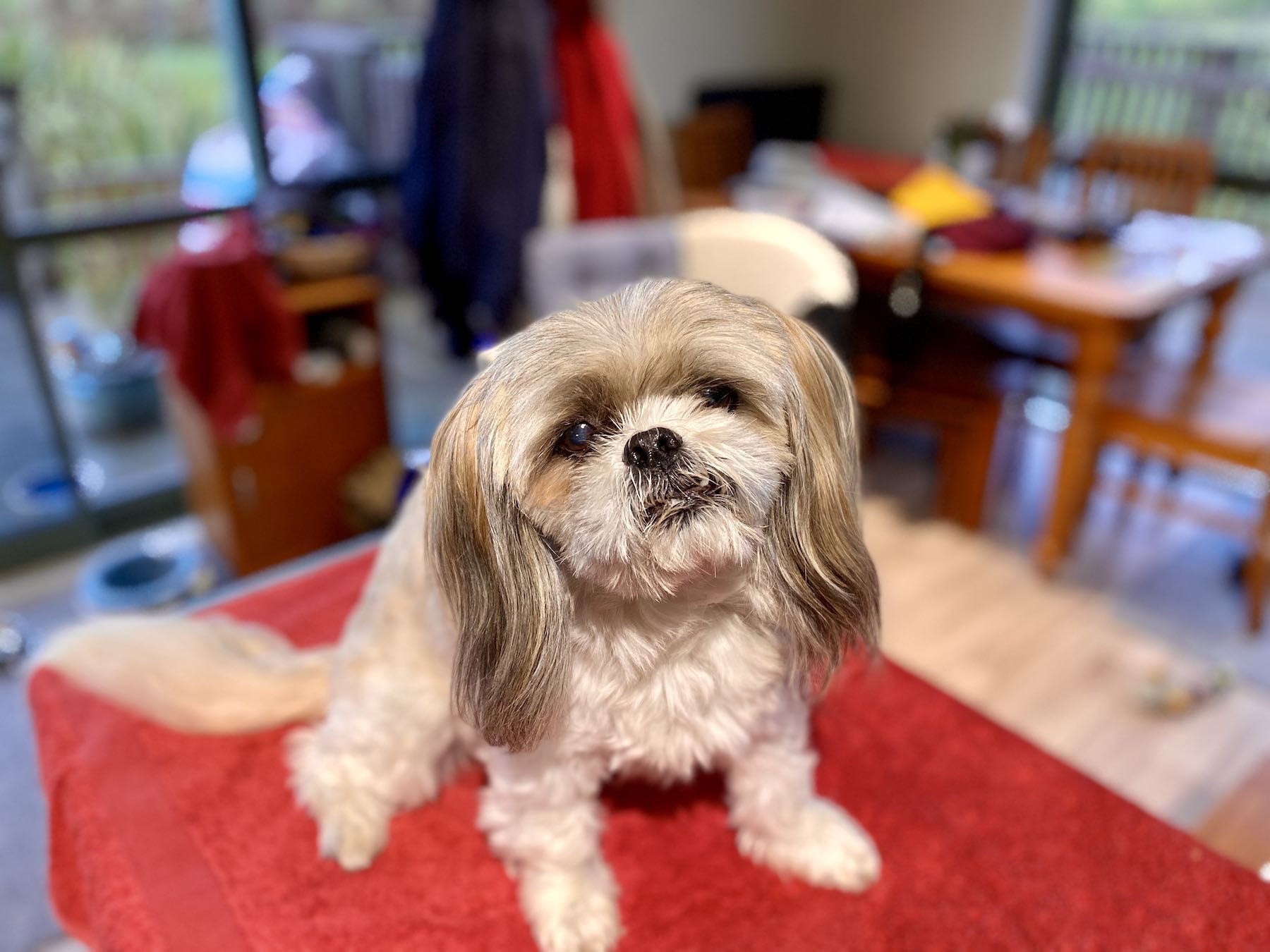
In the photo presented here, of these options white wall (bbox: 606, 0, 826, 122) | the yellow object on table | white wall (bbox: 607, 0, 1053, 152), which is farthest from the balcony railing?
the yellow object on table

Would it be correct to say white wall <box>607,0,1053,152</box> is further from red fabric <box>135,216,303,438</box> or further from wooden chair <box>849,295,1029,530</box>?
red fabric <box>135,216,303,438</box>

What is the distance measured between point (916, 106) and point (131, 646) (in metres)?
4.07

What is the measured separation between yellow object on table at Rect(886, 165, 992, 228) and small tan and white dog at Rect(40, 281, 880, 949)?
6.36ft

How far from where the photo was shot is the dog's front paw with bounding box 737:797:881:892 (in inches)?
40.9

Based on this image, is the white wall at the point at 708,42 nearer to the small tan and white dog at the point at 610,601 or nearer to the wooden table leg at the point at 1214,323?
the wooden table leg at the point at 1214,323

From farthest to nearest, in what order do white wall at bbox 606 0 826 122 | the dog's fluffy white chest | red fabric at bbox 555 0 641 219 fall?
white wall at bbox 606 0 826 122 → red fabric at bbox 555 0 641 219 → the dog's fluffy white chest

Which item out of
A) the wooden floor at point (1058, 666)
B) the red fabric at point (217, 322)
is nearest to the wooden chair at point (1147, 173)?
the wooden floor at point (1058, 666)

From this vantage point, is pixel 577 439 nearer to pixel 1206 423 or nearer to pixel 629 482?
pixel 629 482

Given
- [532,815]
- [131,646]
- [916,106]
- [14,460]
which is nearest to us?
[532,815]

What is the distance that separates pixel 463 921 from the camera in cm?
99

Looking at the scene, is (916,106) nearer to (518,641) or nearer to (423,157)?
(423,157)

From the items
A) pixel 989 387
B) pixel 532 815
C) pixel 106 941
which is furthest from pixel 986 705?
pixel 106 941

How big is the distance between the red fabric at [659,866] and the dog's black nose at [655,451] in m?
0.58

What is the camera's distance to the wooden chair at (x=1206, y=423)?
2115 millimetres
